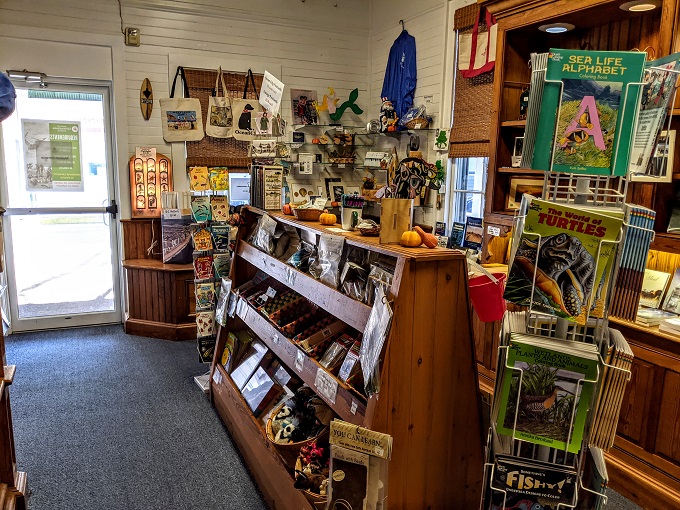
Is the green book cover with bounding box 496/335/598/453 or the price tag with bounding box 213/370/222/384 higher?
the green book cover with bounding box 496/335/598/453

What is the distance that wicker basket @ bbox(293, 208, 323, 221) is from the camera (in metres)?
2.50

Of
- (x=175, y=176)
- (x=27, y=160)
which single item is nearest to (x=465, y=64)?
(x=175, y=176)

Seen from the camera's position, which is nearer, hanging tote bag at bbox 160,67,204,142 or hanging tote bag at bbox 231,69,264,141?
hanging tote bag at bbox 160,67,204,142

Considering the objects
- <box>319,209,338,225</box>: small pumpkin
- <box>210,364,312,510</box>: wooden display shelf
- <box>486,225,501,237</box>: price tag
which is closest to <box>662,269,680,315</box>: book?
<box>486,225,501,237</box>: price tag

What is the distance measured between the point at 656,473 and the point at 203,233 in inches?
117

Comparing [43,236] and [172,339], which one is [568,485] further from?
[43,236]

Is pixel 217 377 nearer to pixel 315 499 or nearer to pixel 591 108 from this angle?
pixel 315 499

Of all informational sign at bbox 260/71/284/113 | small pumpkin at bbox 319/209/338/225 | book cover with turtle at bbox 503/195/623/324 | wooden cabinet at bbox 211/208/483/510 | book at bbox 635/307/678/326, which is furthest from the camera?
informational sign at bbox 260/71/284/113

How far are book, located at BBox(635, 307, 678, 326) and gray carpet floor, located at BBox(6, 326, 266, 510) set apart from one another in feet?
6.74

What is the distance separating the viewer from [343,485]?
→ 5.36ft

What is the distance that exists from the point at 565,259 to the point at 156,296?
13.8 feet

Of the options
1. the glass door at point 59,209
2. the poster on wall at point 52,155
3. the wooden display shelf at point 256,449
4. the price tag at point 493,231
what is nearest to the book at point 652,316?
the price tag at point 493,231

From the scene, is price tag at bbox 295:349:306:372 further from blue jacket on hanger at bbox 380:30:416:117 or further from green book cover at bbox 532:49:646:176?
blue jacket on hanger at bbox 380:30:416:117

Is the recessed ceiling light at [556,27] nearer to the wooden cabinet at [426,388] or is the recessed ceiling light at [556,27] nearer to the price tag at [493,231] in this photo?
the price tag at [493,231]
